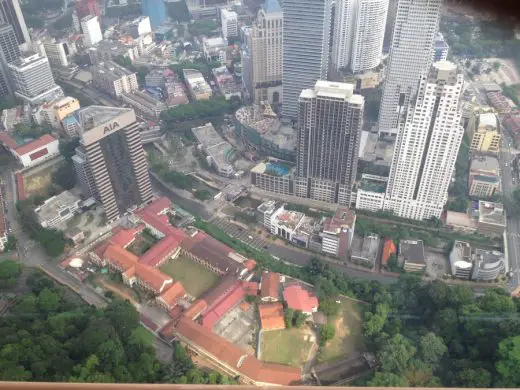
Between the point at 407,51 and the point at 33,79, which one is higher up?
the point at 407,51

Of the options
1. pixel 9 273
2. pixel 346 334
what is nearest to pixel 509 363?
pixel 346 334

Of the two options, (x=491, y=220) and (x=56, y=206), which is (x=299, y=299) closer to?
(x=491, y=220)

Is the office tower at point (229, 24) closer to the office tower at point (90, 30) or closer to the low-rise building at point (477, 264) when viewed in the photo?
the office tower at point (90, 30)

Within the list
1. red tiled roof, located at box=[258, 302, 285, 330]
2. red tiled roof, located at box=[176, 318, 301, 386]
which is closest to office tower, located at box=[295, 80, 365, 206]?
red tiled roof, located at box=[258, 302, 285, 330]

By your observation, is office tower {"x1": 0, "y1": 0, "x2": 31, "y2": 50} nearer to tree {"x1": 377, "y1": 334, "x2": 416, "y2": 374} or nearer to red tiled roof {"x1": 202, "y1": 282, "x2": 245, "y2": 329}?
red tiled roof {"x1": 202, "y1": 282, "x2": 245, "y2": 329}

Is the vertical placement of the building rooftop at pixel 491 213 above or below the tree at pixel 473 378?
below

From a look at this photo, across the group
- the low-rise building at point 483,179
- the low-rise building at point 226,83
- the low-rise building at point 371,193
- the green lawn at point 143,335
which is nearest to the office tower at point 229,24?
the low-rise building at point 226,83

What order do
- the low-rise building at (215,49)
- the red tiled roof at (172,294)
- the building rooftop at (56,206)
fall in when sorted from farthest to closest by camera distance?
the low-rise building at (215,49) < the building rooftop at (56,206) < the red tiled roof at (172,294)
